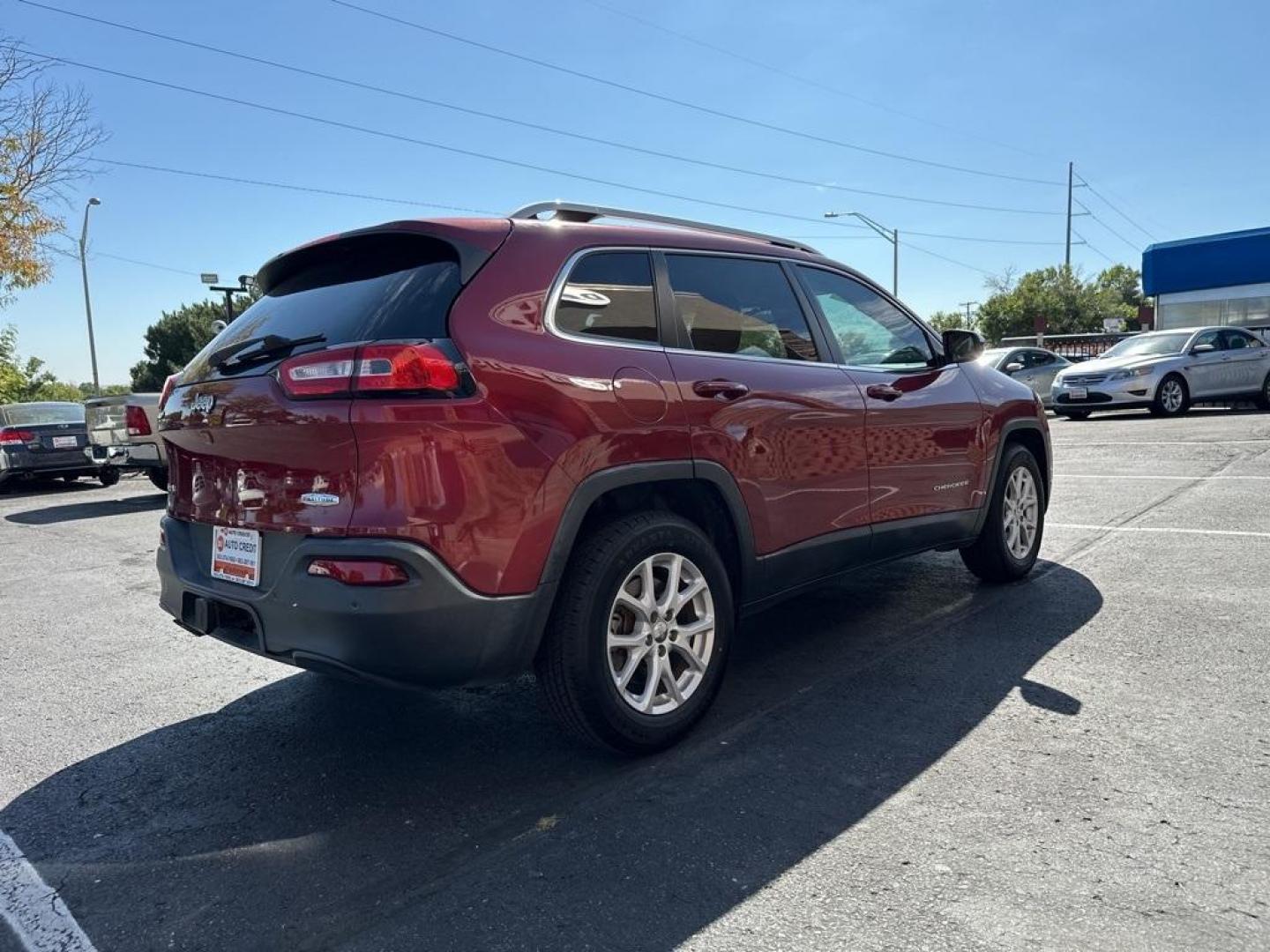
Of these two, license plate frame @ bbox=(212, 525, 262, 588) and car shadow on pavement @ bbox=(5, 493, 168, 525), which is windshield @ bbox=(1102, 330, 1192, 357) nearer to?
car shadow on pavement @ bbox=(5, 493, 168, 525)

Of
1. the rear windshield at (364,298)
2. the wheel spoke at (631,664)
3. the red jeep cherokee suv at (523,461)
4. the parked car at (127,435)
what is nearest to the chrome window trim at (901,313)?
the red jeep cherokee suv at (523,461)

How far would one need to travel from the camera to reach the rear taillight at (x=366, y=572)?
245cm

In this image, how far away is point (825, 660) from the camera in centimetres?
390

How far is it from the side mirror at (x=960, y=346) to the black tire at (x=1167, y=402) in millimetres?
13189

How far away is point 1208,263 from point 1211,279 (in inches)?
22.2

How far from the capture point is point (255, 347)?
9.70 ft

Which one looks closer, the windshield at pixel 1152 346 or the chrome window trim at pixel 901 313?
the chrome window trim at pixel 901 313

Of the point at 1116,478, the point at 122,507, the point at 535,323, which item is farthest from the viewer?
the point at 122,507

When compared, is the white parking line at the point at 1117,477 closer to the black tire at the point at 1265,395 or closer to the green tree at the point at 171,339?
the black tire at the point at 1265,395

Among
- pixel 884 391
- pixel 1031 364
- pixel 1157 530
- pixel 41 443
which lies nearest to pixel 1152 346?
pixel 1031 364

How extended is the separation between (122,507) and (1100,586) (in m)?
10.8

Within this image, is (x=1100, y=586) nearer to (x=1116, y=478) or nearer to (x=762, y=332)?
(x=762, y=332)

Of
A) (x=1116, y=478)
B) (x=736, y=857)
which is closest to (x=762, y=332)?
(x=736, y=857)

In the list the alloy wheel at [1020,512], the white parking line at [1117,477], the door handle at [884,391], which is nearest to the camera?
the door handle at [884,391]
